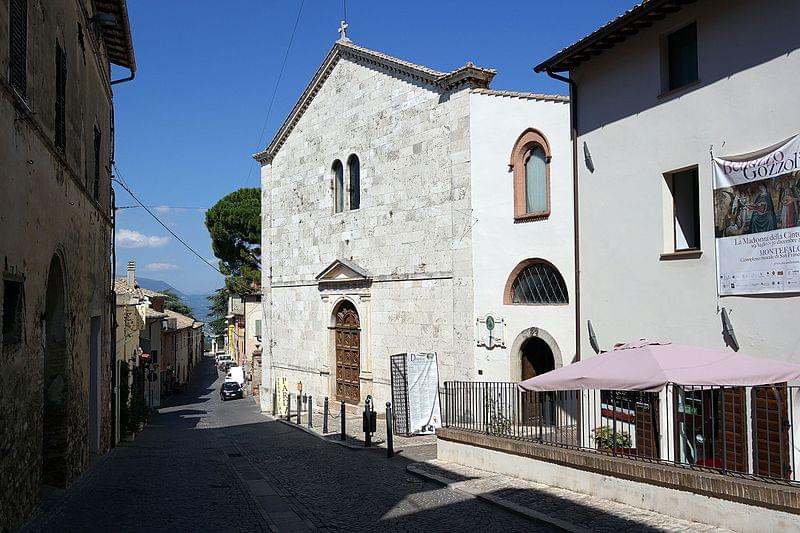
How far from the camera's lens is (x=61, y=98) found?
11156 millimetres

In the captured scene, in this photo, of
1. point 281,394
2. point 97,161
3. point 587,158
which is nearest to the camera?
point 587,158

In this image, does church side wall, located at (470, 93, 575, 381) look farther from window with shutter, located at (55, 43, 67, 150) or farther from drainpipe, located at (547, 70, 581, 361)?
window with shutter, located at (55, 43, 67, 150)

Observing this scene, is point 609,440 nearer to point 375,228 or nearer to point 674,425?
point 674,425

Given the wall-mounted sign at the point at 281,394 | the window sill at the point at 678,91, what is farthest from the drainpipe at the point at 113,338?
the window sill at the point at 678,91

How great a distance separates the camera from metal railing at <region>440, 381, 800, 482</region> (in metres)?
8.48

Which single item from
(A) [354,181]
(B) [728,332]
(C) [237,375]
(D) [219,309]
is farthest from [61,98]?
(D) [219,309]

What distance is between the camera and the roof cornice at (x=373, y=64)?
1841 centimetres

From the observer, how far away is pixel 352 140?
23.5 metres

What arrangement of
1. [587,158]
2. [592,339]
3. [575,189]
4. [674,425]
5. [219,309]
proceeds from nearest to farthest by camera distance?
[674,425], [592,339], [587,158], [575,189], [219,309]

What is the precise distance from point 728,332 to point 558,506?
333 cm

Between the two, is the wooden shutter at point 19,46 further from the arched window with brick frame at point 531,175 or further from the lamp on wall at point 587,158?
the arched window with brick frame at point 531,175

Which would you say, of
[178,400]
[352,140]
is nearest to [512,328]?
[352,140]

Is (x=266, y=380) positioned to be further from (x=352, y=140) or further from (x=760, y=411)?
(x=760, y=411)

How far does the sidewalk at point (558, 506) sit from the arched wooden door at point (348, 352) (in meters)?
11.6
